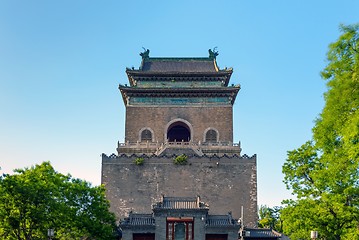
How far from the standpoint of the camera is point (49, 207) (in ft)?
73.8

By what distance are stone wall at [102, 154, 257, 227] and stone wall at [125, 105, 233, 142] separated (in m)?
5.17

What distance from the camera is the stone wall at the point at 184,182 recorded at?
34.7 meters

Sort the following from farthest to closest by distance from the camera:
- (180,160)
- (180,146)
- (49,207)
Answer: (180,146), (180,160), (49,207)

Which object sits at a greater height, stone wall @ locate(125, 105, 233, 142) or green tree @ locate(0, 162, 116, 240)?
stone wall @ locate(125, 105, 233, 142)

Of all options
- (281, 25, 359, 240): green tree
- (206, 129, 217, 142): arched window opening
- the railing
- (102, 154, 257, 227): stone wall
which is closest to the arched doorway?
(206, 129, 217, 142): arched window opening

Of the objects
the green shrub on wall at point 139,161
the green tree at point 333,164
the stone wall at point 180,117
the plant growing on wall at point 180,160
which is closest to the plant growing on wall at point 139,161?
the green shrub on wall at point 139,161

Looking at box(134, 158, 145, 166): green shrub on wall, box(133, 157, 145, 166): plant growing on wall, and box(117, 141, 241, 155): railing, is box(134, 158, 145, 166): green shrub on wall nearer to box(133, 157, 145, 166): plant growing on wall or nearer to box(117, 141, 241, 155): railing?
box(133, 157, 145, 166): plant growing on wall

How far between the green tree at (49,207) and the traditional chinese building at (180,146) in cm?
382

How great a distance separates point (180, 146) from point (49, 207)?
52.5ft

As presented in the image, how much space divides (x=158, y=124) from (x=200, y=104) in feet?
13.2

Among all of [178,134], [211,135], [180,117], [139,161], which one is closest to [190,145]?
[211,135]

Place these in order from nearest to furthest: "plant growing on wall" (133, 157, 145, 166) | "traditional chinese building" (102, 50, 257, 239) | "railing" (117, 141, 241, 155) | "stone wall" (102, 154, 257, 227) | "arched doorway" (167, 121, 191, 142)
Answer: "stone wall" (102, 154, 257, 227), "traditional chinese building" (102, 50, 257, 239), "plant growing on wall" (133, 157, 145, 166), "railing" (117, 141, 241, 155), "arched doorway" (167, 121, 191, 142)

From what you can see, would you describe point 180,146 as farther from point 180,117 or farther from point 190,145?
point 180,117

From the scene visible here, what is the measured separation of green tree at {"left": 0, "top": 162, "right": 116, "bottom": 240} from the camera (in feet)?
71.6
